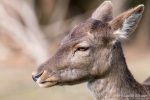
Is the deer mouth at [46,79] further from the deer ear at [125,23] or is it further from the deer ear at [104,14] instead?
the deer ear at [104,14]

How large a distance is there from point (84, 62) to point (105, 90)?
43 cm

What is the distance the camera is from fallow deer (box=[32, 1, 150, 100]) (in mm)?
9242

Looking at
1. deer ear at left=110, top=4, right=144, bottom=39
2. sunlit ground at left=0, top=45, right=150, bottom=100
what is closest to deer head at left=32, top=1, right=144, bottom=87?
deer ear at left=110, top=4, right=144, bottom=39

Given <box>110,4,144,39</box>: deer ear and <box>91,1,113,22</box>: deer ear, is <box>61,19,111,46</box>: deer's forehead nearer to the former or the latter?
<box>110,4,144,39</box>: deer ear

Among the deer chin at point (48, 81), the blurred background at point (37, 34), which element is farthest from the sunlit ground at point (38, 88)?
the deer chin at point (48, 81)

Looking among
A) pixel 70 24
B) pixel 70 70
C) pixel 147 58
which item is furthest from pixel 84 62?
pixel 70 24

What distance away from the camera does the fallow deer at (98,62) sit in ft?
30.3

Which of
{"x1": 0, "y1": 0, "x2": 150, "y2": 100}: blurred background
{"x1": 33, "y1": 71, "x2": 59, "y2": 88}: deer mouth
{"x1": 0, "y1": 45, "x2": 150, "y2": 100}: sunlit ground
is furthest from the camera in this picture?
{"x1": 0, "y1": 0, "x2": 150, "y2": 100}: blurred background

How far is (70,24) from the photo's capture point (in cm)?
2636

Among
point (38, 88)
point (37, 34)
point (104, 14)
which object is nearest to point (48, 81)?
point (104, 14)

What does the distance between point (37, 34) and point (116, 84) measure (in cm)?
1538

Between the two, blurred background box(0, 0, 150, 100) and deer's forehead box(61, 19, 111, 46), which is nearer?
deer's forehead box(61, 19, 111, 46)

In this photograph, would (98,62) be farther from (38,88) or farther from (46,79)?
(38,88)

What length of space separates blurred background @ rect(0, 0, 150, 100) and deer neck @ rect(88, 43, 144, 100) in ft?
33.0
